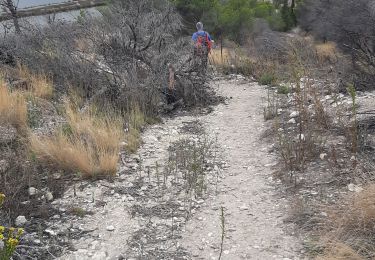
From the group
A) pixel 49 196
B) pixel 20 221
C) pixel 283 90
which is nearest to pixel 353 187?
pixel 49 196

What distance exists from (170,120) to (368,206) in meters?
3.91

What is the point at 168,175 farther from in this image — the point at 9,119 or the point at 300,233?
the point at 9,119

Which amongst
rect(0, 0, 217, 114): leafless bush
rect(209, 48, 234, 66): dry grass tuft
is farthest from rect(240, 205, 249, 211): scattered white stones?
rect(209, 48, 234, 66): dry grass tuft

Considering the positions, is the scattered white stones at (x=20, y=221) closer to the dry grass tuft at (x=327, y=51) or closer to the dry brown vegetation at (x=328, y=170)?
the dry brown vegetation at (x=328, y=170)

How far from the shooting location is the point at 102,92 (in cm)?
645

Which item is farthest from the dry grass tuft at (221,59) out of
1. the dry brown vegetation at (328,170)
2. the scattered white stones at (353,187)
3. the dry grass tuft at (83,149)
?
the scattered white stones at (353,187)

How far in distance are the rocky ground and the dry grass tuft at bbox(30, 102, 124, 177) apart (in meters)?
0.17

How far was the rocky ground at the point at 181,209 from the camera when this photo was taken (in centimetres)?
320

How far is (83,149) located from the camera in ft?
13.9

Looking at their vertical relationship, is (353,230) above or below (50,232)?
above

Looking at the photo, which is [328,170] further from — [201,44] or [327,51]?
[327,51]

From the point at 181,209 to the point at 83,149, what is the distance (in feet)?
4.00

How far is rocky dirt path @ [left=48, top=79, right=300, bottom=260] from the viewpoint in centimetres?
319

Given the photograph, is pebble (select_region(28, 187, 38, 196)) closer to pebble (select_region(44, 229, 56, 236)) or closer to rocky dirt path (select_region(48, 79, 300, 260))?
rocky dirt path (select_region(48, 79, 300, 260))
